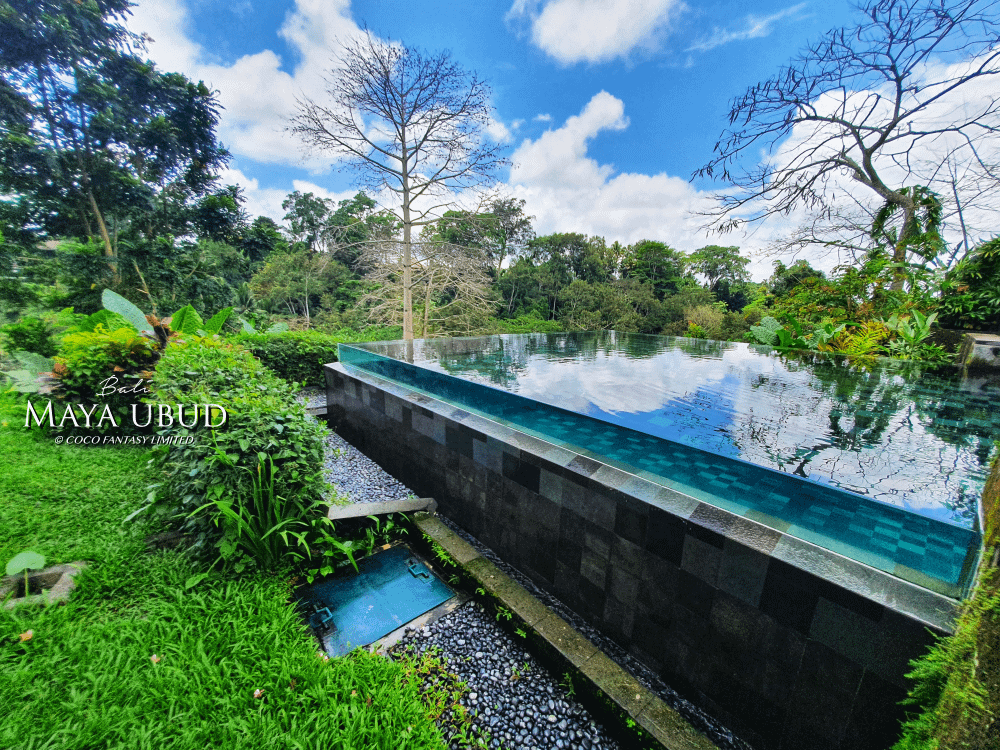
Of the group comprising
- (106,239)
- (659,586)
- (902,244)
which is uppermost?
(902,244)

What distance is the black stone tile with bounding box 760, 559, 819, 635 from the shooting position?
3.62ft

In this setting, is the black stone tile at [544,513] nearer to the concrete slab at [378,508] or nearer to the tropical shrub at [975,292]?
the concrete slab at [378,508]

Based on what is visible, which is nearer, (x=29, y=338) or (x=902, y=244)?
(x=29, y=338)

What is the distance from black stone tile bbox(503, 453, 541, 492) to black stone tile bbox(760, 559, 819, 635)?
1014mm

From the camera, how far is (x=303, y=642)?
5.29ft

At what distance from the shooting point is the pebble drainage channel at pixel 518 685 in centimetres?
141

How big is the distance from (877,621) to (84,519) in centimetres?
370

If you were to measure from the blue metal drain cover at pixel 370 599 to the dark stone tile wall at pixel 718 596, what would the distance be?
19.7 inches

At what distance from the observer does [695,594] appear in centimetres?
136

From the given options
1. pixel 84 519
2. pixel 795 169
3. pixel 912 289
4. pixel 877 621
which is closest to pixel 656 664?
pixel 877 621

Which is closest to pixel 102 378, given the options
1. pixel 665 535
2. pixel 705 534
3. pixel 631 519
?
pixel 631 519

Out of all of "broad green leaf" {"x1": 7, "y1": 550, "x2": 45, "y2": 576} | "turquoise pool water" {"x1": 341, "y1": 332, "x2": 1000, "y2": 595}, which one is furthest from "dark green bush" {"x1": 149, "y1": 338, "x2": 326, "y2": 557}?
"turquoise pool water" {"x1": 341, "y1": 332, "x2": 1000, "y2": 595}

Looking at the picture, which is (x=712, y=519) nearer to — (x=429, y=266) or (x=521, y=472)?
(x=521, y=472)

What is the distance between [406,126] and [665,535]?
9.75m
